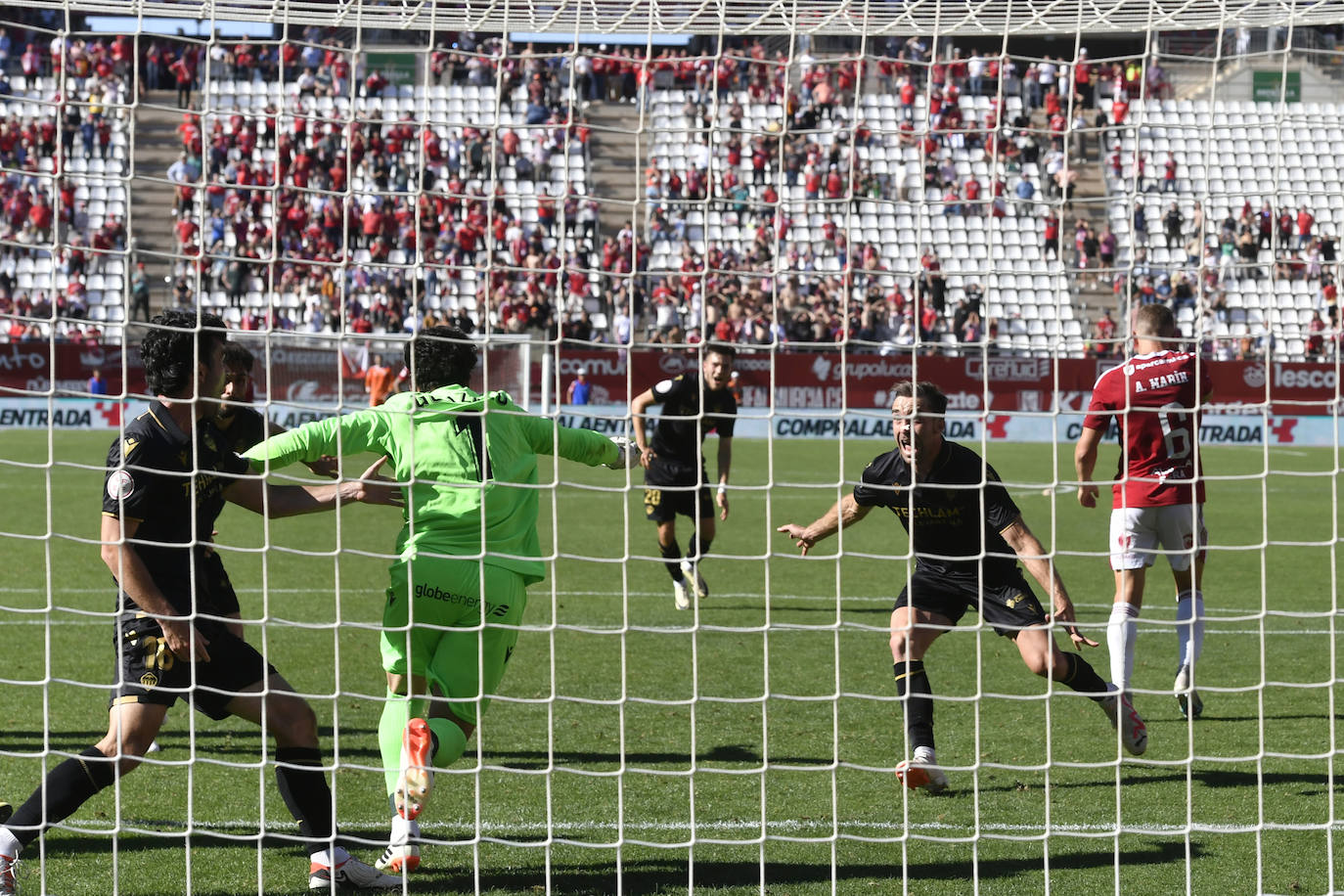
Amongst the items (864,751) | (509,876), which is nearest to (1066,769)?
(864,751)

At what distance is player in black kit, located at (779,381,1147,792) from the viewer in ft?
18.6

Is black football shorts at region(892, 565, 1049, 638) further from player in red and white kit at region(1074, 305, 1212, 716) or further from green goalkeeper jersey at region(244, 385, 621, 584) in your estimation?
green goalkeeper jersey at region(244, 385, 621, 584)

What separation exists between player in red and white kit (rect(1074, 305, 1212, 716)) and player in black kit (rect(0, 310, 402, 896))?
3.74 metres

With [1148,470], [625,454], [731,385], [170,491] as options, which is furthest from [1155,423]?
[170,491]

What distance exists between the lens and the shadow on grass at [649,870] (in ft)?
15.2

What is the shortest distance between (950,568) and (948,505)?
0.33m

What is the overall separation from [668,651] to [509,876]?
12.5 feet

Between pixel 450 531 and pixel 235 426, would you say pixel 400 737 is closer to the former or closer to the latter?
pixel 450 531

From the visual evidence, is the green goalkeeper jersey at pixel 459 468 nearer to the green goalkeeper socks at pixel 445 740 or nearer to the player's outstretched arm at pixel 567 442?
the player's outstretched arm at pixel 567 442

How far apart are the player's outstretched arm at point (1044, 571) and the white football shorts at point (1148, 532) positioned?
1.12 meters

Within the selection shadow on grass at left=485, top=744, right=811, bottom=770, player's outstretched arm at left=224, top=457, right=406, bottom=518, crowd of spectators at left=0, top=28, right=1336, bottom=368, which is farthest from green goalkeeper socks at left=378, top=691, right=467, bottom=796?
crowd of spectators at left=0, top=28, right=1336, bottom=368

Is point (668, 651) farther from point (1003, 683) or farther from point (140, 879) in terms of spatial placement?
point (140, 879)

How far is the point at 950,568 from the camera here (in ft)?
19.9

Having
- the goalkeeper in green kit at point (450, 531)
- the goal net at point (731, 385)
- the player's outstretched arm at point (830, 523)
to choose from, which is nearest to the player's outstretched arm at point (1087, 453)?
the goal net at point (731, 385)
